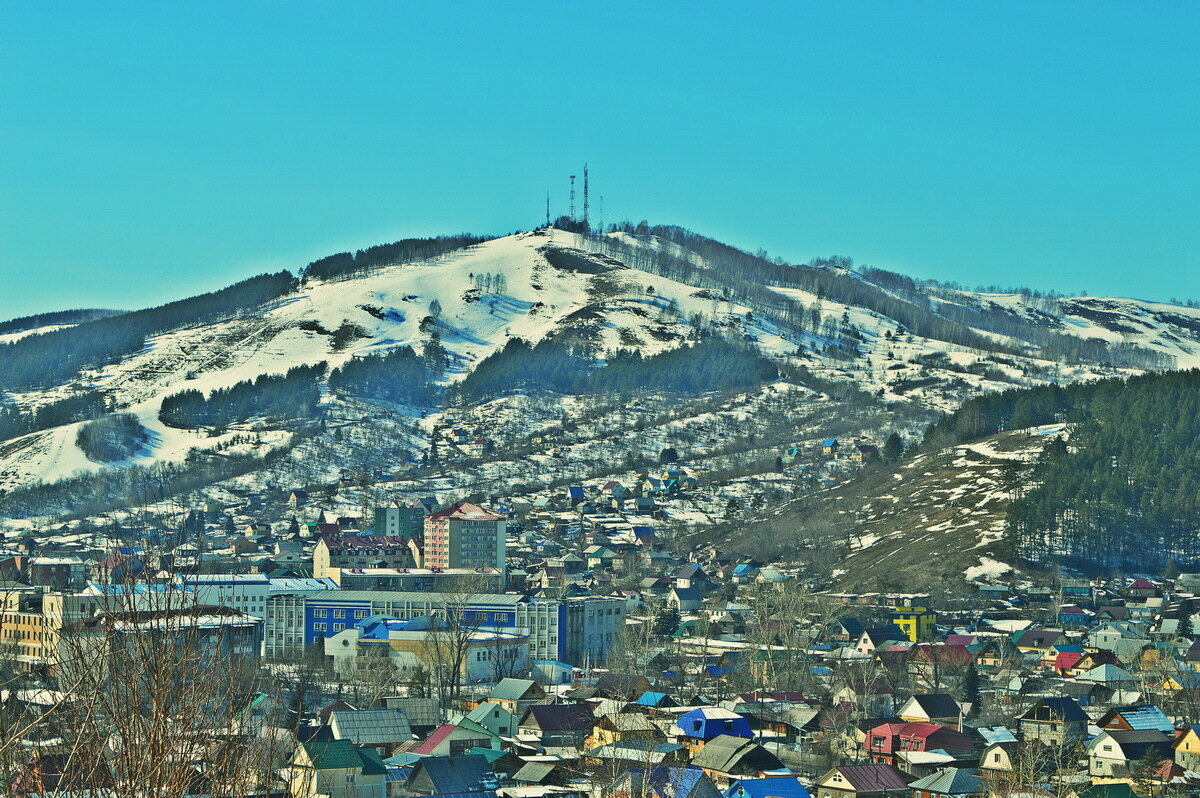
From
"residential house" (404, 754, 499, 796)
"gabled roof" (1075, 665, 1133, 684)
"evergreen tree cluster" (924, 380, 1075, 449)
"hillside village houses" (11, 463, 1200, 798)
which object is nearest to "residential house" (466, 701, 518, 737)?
"hillside village houses" (11, 463, 1200, 798)

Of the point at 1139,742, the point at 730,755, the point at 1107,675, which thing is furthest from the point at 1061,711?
the point at 1107,675

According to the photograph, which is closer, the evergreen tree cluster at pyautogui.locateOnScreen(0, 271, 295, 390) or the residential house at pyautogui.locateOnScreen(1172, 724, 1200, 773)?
the residential house at pyautogui.locateOnScreen(1172, 724, 1200, 773)

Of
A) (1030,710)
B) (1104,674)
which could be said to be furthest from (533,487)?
(1030,710)

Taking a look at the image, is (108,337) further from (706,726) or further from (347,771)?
(347,771)

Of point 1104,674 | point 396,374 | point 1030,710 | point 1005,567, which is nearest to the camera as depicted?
point 1030,710

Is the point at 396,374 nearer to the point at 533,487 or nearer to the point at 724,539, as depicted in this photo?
the point at 533,487

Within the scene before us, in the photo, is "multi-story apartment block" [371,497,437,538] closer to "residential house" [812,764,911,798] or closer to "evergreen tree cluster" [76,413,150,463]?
"evergreen tree cluster" [76,413,150,463]

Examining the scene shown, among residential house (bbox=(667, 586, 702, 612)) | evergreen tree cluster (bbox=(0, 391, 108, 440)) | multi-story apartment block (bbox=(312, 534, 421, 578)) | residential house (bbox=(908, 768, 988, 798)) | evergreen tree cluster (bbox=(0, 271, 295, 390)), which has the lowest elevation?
residential house (bbox=(908, 768, 988, 798))

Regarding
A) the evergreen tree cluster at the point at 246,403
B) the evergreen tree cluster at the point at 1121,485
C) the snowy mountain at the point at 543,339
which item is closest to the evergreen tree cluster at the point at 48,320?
the snowy mountain at the point at 543,339
